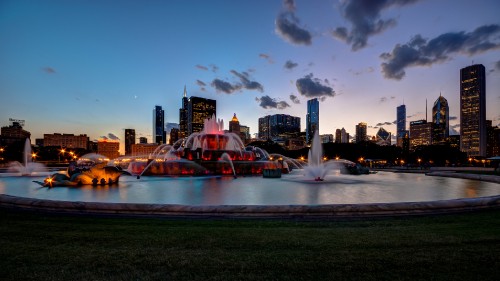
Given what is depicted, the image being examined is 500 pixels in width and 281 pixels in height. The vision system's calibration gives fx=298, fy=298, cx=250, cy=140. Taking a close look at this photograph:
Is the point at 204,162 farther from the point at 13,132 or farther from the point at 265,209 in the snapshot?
the point at 13,132

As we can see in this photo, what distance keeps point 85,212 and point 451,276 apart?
9369 mm

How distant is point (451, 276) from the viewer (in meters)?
4.15

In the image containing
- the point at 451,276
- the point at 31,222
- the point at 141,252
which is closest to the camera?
the point at 451,276

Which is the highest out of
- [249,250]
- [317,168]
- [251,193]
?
[249,250]

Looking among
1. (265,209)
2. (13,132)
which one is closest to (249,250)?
(265,209)

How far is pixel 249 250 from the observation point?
17.7 ft

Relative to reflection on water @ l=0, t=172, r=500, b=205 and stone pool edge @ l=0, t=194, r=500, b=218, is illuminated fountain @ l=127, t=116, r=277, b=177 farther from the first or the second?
stone pool edge @ l=0, t=194, r=500, b=218

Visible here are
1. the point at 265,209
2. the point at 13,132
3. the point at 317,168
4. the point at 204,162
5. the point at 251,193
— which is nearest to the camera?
the point at 265,209

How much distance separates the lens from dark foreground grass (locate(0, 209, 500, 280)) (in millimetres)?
4332

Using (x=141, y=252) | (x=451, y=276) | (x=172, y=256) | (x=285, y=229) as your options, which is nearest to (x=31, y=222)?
(x=141, y=252)

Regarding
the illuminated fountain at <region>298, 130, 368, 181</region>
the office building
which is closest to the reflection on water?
the illuminated fountain at <region>298, 130, 368, 181</region>

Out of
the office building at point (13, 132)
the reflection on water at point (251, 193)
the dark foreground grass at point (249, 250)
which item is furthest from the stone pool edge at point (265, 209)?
the office building at point (13, 132)

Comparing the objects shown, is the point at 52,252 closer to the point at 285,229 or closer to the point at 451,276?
the point at 285,229

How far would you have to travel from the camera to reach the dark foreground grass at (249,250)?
4.33 m
